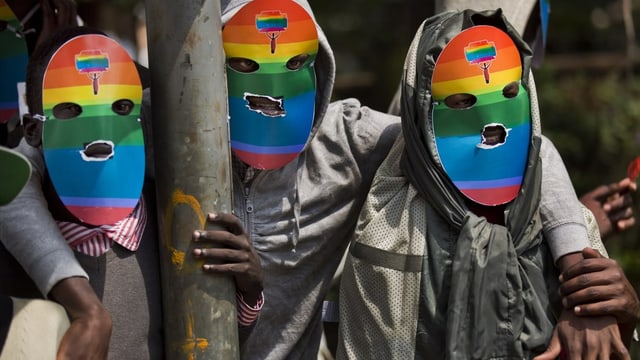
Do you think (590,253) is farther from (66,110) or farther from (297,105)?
(66,110)

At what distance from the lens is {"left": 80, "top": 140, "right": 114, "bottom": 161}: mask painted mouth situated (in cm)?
312

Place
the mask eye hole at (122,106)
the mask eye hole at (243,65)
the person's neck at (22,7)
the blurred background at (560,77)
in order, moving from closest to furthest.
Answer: the mask eye hole at (122,106)
the mask eye hole at (243,65)
the person's neck at (22,7)
the blurred background at (560,77)

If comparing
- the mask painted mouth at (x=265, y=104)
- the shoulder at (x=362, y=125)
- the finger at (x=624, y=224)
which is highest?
the mask painted mouth at (x=265, y=104)

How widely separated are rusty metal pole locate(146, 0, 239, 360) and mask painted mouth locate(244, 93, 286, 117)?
1.26 ft

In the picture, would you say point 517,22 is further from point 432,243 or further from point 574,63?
point 574,63

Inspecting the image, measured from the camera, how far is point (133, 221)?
10.8 feet

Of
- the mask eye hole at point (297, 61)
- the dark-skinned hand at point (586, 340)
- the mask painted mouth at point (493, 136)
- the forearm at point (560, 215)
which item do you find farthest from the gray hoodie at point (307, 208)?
the dark-skinned hand at point (586, 340)

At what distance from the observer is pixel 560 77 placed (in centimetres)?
1052

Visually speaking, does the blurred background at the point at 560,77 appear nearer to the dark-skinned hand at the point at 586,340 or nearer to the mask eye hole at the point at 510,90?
the mask eye hole at the point at 510,90

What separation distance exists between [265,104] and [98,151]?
597mm

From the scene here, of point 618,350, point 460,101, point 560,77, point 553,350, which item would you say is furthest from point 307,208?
point 560,77

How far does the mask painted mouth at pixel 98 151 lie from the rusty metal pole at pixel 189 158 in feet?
0.41

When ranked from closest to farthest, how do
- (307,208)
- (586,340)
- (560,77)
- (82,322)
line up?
(82,322), (586,340), (307,208), (560,77)

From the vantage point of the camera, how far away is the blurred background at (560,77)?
8.26 metres
